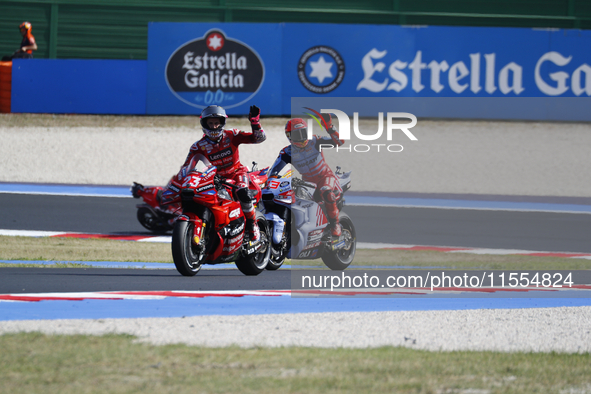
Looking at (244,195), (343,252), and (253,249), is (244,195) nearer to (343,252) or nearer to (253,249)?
(253,249)

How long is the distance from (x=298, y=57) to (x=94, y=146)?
5924 millimetres

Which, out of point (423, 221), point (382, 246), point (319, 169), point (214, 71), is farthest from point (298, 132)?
point (214, 71)

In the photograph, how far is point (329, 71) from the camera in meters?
21.3

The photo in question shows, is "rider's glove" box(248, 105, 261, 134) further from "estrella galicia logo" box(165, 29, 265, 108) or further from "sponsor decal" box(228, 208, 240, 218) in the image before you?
"estrella galicia logo" box(165, 29, 265, 108)

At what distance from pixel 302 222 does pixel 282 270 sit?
1.32 meters

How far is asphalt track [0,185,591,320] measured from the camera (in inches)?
264

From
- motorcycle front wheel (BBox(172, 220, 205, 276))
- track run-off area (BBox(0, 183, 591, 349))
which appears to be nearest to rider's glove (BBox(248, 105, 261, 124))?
motorcycle front wheel (BBox(172, 220, 205, 276))

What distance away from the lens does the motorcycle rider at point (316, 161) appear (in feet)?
28.3

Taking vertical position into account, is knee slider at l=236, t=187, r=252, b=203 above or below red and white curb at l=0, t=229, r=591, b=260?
above

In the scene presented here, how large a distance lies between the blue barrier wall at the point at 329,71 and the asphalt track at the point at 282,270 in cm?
365

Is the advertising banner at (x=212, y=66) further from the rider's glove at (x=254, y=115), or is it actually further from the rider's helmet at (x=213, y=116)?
the rider's glove at (x=254, y=115)

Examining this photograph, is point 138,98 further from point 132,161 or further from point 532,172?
point 532,172

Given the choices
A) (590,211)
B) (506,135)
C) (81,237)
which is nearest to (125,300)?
(81,237)

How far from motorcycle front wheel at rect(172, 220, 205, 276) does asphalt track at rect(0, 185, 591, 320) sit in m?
0.18
